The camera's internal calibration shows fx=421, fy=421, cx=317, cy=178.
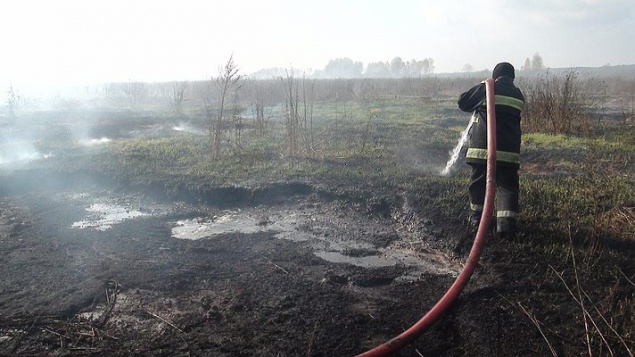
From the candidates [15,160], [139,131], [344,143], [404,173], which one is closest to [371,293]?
[404,173]

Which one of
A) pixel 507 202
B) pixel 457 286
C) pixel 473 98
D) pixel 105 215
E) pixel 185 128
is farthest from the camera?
pixel 185 128

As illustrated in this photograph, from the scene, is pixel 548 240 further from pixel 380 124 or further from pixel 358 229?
pixel 380 124

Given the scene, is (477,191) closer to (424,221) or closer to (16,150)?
(424,221)

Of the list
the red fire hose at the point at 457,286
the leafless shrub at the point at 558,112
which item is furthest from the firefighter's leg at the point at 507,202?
the leafless shrub at the point at 558,112

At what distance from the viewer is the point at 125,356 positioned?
9.68ft

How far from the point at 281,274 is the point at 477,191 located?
2.36 m

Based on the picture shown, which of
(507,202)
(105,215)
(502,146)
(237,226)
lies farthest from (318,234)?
(105,215)

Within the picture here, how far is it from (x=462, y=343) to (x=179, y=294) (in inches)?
96.5

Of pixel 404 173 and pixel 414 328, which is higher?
pixel 404 173

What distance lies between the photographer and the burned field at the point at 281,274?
10.1 ft

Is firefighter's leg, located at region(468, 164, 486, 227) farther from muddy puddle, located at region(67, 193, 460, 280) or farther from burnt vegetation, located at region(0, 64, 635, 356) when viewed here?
muddy puddle, located at region(67, 193, 460, 280)

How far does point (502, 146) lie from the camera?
4484mm

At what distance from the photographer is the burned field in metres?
3.07

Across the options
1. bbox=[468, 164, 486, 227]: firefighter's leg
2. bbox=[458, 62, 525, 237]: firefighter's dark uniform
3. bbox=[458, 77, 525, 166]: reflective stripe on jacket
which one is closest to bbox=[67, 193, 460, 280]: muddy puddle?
bbox=[468, 164, 486, 227]: firefighter's leg
